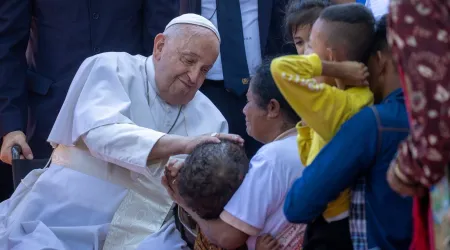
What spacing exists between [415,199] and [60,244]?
1.91m

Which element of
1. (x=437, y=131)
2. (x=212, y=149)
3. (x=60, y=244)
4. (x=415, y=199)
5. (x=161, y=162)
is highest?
(x=437, y=131)

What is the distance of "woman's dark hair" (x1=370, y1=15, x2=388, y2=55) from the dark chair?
2.15 metres

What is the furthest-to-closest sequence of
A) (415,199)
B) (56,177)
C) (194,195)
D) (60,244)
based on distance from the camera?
(56,177) → (60,244) → (194,195) → (415,199)

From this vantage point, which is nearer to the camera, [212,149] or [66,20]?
[212,149]

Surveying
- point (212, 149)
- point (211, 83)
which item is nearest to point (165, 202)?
point (212, 149)

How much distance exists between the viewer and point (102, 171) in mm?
4066

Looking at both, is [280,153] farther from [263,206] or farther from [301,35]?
[301,35]

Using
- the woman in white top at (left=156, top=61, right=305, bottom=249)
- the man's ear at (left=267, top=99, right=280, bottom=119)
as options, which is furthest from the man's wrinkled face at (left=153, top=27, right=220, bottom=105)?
the woman in white top at (left=156, top=61, right=305, bottom=249)

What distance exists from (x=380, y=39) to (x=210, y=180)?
2.97 ft

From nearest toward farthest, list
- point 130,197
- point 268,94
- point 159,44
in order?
point 268,94 < point 130,197 < point 159,44

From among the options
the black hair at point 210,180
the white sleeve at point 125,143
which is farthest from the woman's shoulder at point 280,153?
the white sleeve at point 125,143

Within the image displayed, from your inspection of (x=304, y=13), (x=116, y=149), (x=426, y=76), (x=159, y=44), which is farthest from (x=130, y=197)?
(x=426, y=76)

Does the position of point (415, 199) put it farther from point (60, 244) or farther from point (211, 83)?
point (211, 83)

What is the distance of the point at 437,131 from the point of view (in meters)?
2.07
